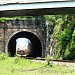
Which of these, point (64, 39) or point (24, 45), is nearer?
point (64, 39)

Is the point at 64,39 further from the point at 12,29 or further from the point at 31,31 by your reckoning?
the point at 12,29

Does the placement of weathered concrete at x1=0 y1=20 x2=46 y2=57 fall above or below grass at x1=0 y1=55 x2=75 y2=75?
above

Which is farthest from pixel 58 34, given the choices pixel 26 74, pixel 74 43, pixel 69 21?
pixel 26 74

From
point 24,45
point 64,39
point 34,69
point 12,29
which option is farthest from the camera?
point 24,45

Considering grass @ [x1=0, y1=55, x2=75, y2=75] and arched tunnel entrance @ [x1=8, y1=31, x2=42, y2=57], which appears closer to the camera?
grass @ [x1=0, y1=55, x2=75, y2=75]

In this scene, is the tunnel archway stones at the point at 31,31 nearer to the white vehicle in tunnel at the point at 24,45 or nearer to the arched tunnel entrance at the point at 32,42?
the arched tunnel entrance at the point at 32,42

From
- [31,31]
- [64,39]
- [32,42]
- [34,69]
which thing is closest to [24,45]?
[32,42]

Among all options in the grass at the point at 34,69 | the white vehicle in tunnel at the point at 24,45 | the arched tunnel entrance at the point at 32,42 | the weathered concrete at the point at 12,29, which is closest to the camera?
the grass at the point at 34,69

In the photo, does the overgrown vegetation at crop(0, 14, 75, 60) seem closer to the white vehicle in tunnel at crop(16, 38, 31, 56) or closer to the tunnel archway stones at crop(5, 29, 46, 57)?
the tunnel archway stones at crop(5, 29, 46, 57)

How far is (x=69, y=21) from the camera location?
32281 millimetres

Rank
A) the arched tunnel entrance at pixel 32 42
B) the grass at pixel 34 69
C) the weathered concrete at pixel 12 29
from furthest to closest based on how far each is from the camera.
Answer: the arched tunnel entrance at pixel 32 42 < the weathered concrete at pixel 12 29 < the grass at pixel 34 69

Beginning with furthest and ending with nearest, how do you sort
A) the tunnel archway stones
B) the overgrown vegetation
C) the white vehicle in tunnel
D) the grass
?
the white vehicle in tunnel, the tunnel archway stones, the overgrown vegetation, the grass

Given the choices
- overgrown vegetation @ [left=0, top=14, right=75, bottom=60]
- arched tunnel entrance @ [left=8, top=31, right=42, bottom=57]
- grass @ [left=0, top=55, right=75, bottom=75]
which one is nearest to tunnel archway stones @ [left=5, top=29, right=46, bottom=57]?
arched tunnel entrance @ [left=8, top=31, right=42, bottom=57]

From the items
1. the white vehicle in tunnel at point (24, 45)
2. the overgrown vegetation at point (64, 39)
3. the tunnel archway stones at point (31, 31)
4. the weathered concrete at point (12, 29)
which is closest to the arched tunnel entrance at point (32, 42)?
the white vehicle in tunnel at point (24, 45)
